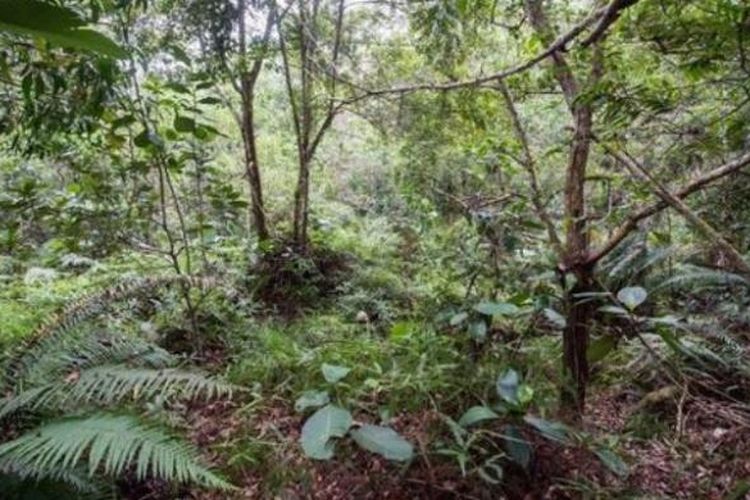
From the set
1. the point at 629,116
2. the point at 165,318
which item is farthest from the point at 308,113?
the point at 629,116

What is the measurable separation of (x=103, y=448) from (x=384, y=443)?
774 mm

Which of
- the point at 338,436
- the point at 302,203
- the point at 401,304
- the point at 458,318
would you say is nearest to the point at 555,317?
the point at 458,318

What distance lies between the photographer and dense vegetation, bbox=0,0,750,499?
1.84 metres

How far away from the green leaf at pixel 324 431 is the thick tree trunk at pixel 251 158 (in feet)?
9.52

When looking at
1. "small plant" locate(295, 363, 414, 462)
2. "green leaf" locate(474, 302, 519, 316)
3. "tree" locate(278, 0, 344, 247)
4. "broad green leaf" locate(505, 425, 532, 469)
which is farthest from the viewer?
"tree" locate(278, 0, 344, 247)

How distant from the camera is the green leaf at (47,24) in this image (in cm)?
50

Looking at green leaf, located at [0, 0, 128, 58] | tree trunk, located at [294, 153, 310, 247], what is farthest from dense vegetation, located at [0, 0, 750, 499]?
tree trunk, located at [294, 153, 310, 247]

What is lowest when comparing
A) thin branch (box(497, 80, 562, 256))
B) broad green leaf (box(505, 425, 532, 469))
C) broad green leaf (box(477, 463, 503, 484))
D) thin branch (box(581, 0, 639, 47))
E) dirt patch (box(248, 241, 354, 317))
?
dirt patch (box(248, 241, 354, 317))

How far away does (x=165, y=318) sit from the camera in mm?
3580

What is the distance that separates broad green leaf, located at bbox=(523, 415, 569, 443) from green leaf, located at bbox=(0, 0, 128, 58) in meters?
1.73

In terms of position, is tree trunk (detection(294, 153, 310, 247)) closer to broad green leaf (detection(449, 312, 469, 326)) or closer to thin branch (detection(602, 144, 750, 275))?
broad green leaf (detection(449, 312, 469, 326))

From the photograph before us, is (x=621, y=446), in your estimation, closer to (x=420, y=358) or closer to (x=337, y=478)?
(x=420, y=358)

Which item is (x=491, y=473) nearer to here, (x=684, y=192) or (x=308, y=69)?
(x=684, y=192)

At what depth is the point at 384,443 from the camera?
1.81m
